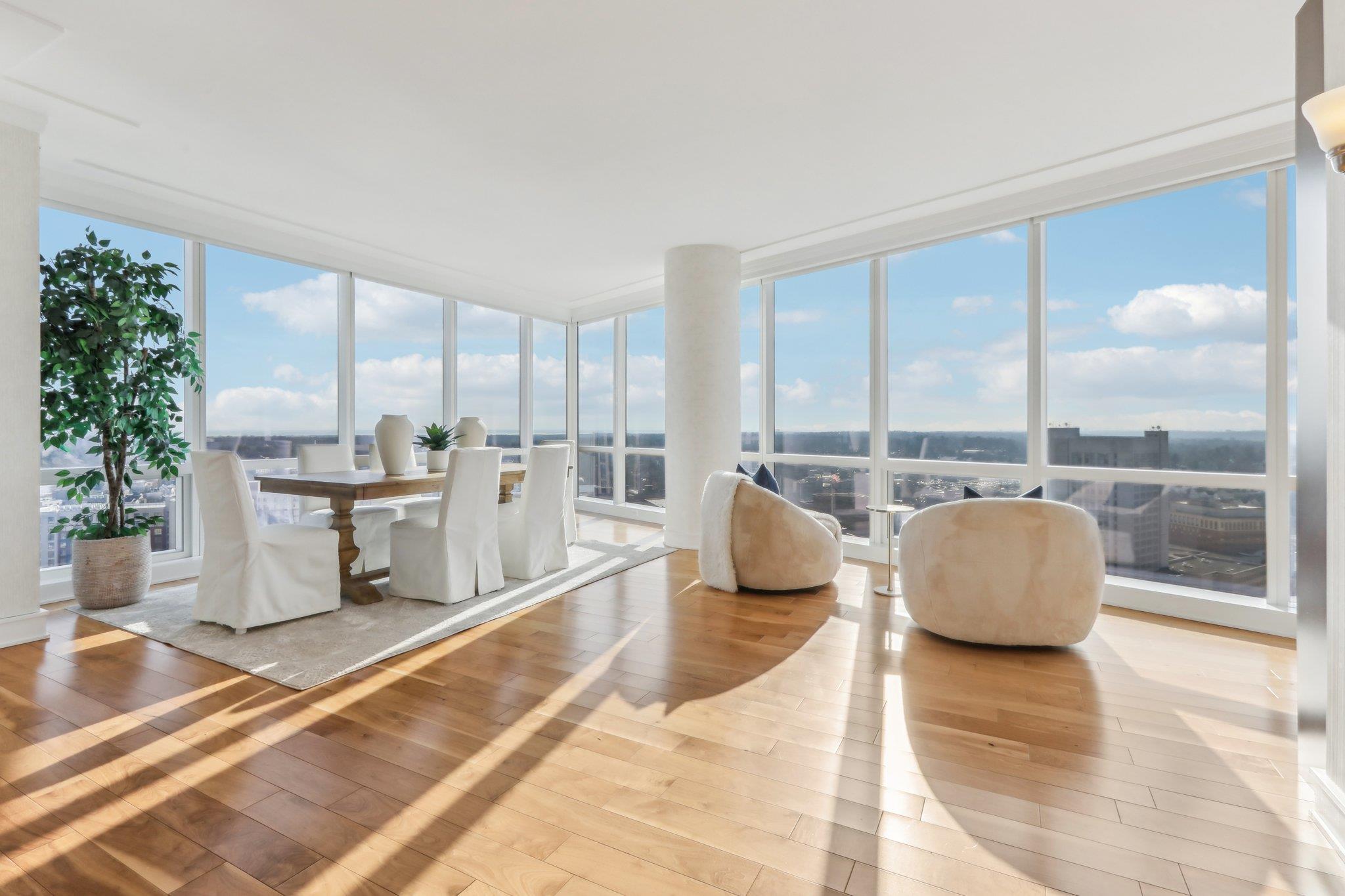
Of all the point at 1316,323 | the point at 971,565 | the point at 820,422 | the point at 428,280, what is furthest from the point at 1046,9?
the point at 428,280

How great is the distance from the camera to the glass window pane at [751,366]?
19.6ft

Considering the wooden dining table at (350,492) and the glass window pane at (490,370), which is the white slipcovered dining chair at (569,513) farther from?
the glass window pane at (490,370)

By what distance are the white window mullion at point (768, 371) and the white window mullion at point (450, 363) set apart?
3222mm

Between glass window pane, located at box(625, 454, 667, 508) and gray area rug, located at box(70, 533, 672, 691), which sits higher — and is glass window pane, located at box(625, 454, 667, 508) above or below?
above

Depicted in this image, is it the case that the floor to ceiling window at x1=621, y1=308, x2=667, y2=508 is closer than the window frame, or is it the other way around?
the window frame

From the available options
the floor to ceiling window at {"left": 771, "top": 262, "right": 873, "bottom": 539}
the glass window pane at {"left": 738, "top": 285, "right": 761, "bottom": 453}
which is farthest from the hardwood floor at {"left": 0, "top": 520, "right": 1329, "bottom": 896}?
the glass window pane at {"left": 738, "top": 285, "right": 761, "bottom": 453}

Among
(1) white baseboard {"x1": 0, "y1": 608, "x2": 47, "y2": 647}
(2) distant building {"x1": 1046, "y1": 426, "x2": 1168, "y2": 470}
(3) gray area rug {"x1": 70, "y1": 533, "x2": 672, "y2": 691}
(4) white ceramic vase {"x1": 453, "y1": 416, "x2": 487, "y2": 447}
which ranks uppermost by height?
(4) white ceramic vase {"x1": 453, "y1": 416, "x2": 487, "y2": 447}

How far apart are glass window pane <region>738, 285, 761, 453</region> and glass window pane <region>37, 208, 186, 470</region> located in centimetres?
445

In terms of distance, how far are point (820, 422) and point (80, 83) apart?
5.05m

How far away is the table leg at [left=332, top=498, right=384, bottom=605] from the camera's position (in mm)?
3783

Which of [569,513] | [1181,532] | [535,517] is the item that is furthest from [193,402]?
[1181,532]

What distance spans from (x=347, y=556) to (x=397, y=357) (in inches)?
108

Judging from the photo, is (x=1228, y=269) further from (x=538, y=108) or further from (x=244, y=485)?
(x=244, y=485)

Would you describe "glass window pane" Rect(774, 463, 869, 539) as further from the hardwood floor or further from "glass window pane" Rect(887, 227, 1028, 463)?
the hardwood floor
